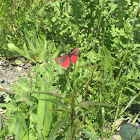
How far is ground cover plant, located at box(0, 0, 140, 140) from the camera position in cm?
138

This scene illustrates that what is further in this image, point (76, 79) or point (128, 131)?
point (76, 79)

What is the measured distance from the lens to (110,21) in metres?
2.32

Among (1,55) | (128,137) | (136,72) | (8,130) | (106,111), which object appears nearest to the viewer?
(128,137)

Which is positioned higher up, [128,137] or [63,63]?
[63,63]

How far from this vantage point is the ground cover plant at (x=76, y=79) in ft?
4.54

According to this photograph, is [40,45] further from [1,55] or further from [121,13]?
[121,13]

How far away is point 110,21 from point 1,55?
1252 millimetres

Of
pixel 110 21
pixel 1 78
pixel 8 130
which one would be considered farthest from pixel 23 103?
pixel 110 21

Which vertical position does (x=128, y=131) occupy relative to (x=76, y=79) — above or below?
below

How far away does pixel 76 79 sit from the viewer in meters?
1.70

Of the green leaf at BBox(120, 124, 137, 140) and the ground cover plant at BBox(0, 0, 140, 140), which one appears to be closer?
the green leaf at BBox(120, 124, 137, 140)

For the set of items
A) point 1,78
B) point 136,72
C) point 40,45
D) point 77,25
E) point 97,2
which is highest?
point 97,2

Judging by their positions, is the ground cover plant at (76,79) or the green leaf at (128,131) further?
the ground cover plant at (76,79)

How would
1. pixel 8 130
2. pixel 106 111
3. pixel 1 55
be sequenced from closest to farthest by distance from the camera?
pixel 8 130 → pixel 106 111 → pixel 1 55
